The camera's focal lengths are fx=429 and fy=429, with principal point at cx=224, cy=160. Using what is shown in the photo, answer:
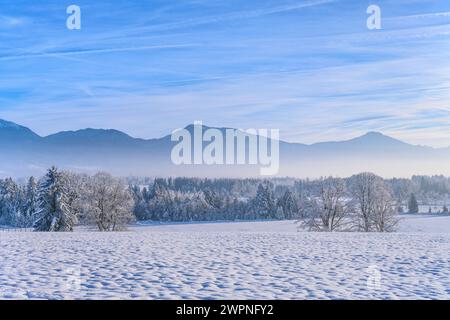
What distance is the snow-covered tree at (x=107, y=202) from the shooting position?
140 feet

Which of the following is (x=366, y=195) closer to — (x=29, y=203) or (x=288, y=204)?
(x=288, y=204)

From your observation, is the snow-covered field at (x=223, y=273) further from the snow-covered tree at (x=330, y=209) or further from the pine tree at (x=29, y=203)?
the pine tree at (x=29, y=203)

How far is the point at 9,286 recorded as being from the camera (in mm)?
8945

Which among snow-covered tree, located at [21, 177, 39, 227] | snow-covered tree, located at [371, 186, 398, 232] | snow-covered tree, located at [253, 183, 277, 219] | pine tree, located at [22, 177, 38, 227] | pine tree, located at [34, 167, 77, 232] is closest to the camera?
pine tree, located at [34, 167, 77, 232]

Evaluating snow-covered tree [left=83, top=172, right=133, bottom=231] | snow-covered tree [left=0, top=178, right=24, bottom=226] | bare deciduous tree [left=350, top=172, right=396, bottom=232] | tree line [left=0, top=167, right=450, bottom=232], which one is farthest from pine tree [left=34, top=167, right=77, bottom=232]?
snow-covered tree [left=0, top=178, right=24, bottom=226]

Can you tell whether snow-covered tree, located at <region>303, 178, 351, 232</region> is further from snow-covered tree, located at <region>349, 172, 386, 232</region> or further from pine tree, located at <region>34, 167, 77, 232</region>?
pine tree, located at <region>34, 167, 77, 232</region>

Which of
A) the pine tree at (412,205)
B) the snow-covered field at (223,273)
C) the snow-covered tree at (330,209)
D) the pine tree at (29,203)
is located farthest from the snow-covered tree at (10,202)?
the pine tree at (412,205)

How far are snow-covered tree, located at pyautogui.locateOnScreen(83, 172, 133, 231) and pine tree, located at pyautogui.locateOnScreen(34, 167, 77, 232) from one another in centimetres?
334

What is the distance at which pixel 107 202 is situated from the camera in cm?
4281

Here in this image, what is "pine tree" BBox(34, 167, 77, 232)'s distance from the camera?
1517 inches

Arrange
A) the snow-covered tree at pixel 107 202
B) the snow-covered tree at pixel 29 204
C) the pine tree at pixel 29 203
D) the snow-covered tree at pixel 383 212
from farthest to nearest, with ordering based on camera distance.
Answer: the snow-covered tree at pixel 29 204
the pine tree at pixel 29 203
the snow-covered tree at pixel 383 212
the snow-covered tree at pixel 107 202

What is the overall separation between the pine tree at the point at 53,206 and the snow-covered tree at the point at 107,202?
334cm
